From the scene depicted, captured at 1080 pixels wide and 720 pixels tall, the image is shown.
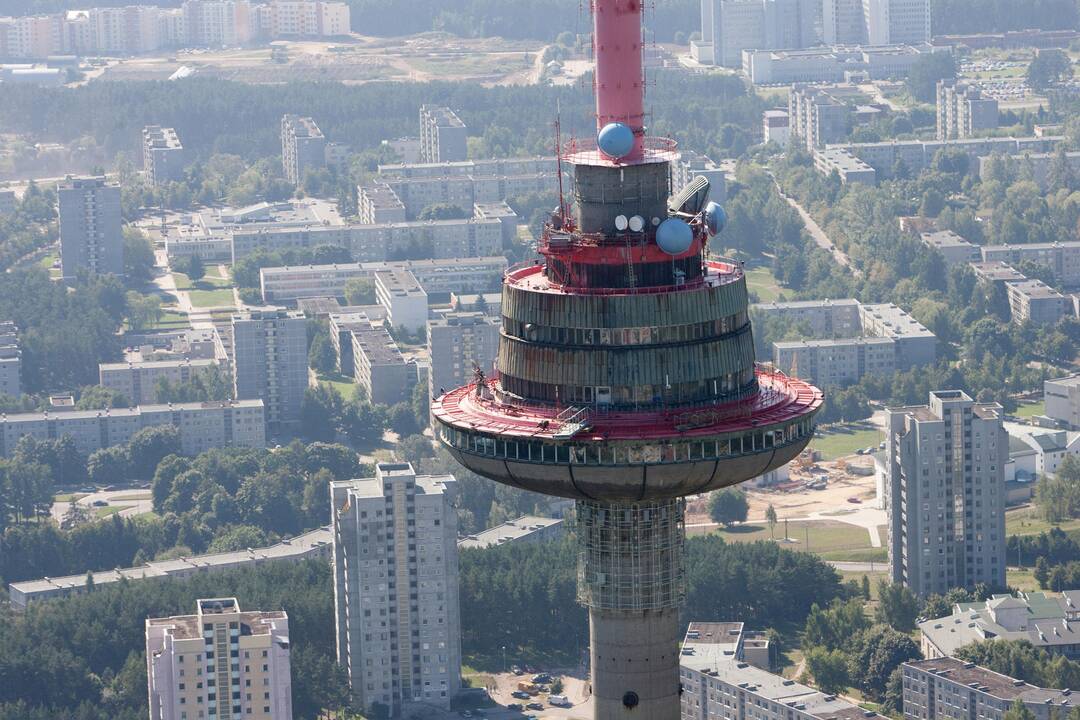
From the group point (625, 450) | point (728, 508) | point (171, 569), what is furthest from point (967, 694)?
point (625, 450)

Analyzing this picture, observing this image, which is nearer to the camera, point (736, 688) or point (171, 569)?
point (736, 688)

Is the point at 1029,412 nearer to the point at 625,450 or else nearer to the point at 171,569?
the point at 171,569

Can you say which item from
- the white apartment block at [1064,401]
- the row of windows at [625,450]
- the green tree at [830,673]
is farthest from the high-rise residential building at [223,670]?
the white apartment block at [1064,401]

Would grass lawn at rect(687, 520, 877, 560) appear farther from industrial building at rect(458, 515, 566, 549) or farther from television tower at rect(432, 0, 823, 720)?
television tower at rect(432, 0, 823, 720)

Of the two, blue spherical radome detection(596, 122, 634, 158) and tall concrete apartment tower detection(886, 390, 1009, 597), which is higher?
blue spherical radome detection(596, 122, 634, 158)

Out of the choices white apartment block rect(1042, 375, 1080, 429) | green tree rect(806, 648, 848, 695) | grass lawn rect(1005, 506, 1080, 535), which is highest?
white apartment block rect(1042, 375, 1080, 429)

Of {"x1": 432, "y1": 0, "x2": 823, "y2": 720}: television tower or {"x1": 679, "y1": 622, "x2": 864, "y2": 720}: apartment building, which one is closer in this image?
{"x1": 432, "y1": 0, "x2": 823, "y2": 720}: television tower

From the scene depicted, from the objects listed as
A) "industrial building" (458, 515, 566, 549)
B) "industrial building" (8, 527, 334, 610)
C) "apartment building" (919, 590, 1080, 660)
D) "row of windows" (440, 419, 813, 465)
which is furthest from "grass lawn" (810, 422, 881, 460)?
"row of windows" (440, 419, 813, 465)
